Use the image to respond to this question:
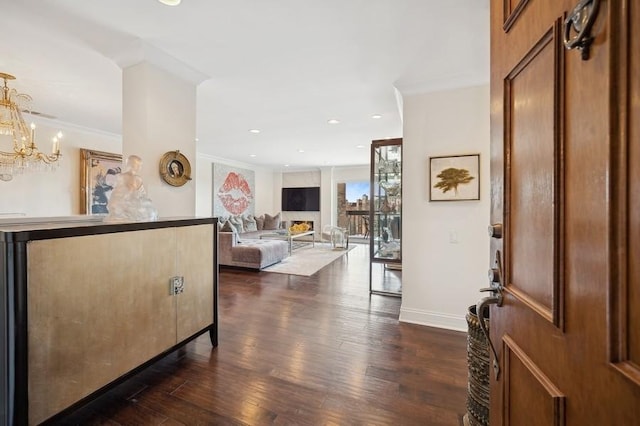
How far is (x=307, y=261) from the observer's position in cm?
623

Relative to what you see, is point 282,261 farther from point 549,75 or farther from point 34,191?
point 549,75

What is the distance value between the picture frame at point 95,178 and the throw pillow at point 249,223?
13.0 feet

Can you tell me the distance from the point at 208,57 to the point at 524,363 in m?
2.90

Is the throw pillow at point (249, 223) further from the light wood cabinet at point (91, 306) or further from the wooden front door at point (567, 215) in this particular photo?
the wooden front door at point (567, 215)

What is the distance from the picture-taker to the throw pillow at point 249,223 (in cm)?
869

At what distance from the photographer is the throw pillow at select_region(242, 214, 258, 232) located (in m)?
8.69

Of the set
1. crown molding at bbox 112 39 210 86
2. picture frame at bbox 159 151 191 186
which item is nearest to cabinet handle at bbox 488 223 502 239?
picture frame at bbox 159 151 191 186


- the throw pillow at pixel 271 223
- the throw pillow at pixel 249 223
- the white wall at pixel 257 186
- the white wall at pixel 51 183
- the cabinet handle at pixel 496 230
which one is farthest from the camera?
the throw pillow at pixel 271 223

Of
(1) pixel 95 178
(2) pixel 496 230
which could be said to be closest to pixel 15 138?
(1) pixel 95 178

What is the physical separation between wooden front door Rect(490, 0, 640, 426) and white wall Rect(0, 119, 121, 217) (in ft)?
18.4

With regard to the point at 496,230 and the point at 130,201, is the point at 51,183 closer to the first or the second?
the point at 130,201

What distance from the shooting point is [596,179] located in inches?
20.1

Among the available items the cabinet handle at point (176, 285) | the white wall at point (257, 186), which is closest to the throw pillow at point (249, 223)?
the white wall at point (257, 186)

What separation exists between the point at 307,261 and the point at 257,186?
4.77m
